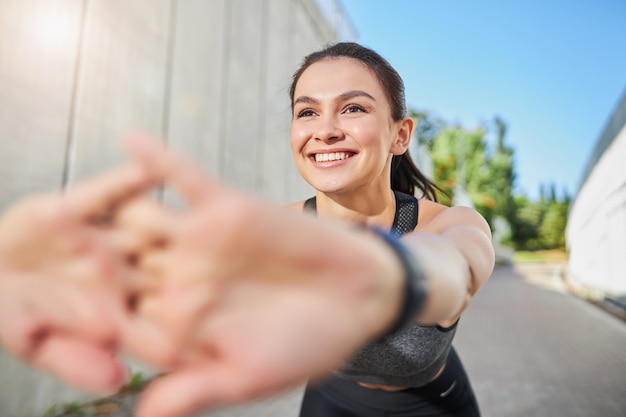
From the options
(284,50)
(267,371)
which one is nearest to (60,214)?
(267,371)

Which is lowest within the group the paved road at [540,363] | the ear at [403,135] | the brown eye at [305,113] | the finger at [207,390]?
the paved road at [540,363]

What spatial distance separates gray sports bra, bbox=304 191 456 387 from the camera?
125cm

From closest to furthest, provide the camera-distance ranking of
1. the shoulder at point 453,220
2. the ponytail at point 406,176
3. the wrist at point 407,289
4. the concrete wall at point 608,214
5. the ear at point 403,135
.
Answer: the wrist at point 407,289 < the shoulder at point 453,220 < the ear at point 403,135 < the ponytail at point 406,176 < the concrete wall at point 608,214

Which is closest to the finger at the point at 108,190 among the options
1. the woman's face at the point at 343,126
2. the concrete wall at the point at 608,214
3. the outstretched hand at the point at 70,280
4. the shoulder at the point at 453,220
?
the outstretched hand at the point at 70,280

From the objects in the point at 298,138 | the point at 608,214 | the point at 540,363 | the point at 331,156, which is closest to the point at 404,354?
the point at 331,156

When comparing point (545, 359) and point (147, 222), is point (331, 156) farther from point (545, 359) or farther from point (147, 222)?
point (545, 359)

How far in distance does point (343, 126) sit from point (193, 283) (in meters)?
0.99

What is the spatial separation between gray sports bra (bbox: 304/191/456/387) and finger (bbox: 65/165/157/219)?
0.99 m

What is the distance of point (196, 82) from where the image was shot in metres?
4.30

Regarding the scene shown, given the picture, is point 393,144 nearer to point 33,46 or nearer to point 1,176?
point 1,176

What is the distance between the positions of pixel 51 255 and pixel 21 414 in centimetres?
296

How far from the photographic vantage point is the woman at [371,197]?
129cm

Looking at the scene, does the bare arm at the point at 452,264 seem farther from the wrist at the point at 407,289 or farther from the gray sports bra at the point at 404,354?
the gray sports bra at the point at 404,354

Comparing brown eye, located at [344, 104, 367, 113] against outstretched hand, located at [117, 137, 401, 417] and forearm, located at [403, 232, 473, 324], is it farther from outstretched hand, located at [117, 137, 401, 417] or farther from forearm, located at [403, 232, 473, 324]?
outstretched hand, located at [117, 137, 401, 417]
